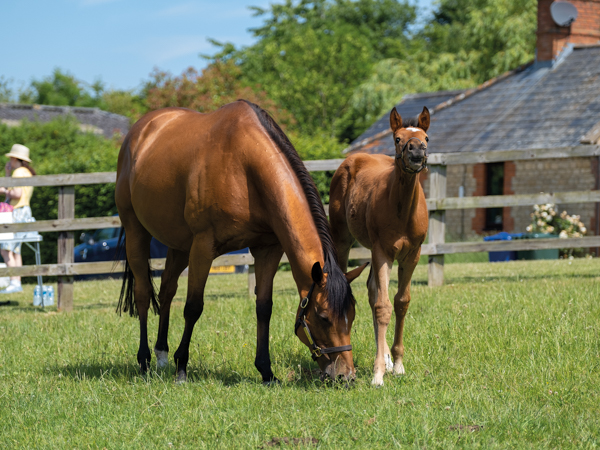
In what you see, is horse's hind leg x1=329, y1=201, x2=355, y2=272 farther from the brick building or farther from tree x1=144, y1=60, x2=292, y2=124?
tree x1=144, y1=60, x2=292, y2=124

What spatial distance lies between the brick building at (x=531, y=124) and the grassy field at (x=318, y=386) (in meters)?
13.4

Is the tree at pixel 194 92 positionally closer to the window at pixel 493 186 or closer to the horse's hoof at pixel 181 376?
the window at pixel 493 186

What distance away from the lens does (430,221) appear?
9.70 meters

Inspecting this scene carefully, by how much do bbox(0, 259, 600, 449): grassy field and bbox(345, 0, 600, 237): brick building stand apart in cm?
1336

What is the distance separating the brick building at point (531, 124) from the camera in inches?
792

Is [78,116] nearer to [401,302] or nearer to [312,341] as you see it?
[401,302]

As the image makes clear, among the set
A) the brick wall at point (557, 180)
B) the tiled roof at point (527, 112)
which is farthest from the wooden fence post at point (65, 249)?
the brick wall at point (557, 180)

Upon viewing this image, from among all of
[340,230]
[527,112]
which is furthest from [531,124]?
[340,230]

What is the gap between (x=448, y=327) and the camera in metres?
6.11

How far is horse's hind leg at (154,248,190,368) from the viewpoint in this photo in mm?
5812

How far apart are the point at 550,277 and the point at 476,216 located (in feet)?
44.8

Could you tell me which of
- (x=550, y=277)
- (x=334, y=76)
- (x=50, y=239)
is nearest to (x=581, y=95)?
(x=550, y=277)

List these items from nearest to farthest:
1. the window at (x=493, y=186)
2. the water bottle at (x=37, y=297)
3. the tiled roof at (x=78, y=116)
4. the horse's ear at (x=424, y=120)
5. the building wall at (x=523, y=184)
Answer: the horse's ear at (x=424, y=120) < the water bottle at (x=37, y=297) < the building wall at (x=523, y=184) < the window at (x=493, y=186) < the tiled roof at (x=78, y=116)

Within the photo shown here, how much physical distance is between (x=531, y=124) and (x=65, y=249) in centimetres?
1600
